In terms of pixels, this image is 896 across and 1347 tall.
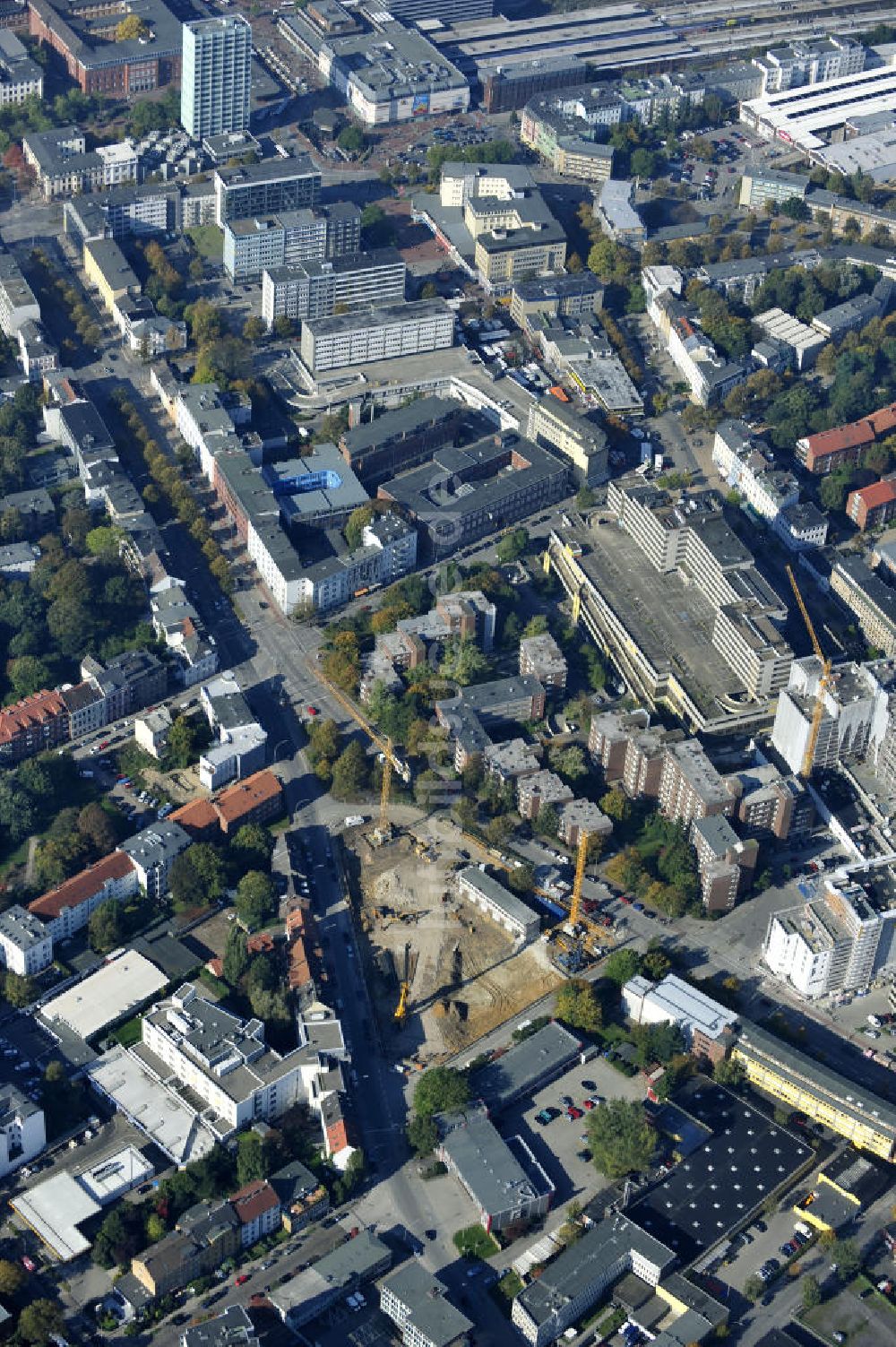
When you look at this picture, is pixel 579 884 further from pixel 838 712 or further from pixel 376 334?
pixel 376 334

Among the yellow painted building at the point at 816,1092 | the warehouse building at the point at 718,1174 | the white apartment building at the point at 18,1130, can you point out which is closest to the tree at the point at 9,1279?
the white apartment building at the point at 18,1130

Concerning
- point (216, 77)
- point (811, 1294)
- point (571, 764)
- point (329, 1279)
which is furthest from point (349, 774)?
point (216, 77)

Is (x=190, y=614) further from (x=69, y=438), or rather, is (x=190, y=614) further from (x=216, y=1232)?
(x=216, y=1232)

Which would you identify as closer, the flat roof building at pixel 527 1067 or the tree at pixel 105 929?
the flat roof building at pixel 527 1067

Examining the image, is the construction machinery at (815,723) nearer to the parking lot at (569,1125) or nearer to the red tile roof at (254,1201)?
the parking lot at (569,1125)

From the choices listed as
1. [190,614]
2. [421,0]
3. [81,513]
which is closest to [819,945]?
[190,614]

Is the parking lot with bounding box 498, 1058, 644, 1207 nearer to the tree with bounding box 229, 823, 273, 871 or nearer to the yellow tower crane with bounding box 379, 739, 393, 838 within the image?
the yellow tower crane with bounding box 379, 739, 393, 838
